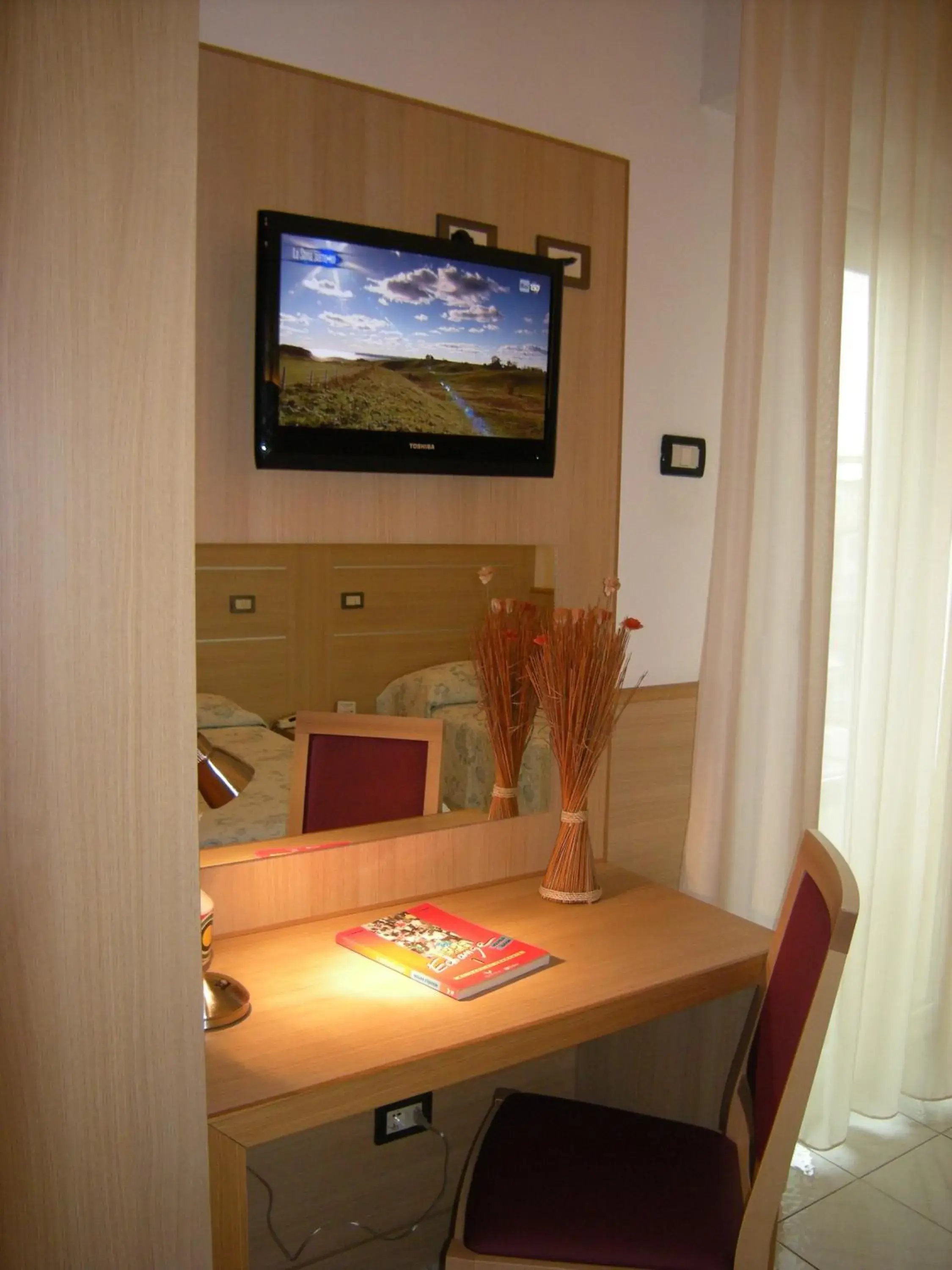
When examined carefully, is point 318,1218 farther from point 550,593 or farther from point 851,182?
point 851,182

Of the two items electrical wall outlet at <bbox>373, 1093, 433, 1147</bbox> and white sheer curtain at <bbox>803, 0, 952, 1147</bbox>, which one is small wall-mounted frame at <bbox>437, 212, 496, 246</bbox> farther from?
electrical wall outlet at <bbox>373, 1093, 433, 1147</bbox>

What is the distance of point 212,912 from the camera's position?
164 centimetres

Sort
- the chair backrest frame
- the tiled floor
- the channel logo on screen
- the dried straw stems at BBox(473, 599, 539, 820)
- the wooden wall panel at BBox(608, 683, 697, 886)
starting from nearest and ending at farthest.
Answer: the chair backrest frame, the channel logo on screen, the dried straw stems at BBox(473, 599, 539, 820), the tiled floor, the wooden wall panel at BBox(608, 683, 697, 886)

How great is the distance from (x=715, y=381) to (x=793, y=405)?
0.85ft

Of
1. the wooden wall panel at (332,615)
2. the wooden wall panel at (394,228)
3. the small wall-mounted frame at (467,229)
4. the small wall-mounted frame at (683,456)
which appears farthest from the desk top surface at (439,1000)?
the small wall-mounted frame at (467,229)

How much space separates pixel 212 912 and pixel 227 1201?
0.42 metres

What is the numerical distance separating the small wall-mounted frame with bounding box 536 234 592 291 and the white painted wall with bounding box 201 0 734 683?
0.50ft

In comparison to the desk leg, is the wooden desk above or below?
above

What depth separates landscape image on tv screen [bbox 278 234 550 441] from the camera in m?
1.83

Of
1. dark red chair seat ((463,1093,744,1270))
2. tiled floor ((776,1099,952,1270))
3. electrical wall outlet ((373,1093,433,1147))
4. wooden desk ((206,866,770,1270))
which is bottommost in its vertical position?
tiled floor ((776,1099,952,1270))

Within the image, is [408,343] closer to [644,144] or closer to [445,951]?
[644,144]

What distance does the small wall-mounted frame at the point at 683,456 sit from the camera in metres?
2.46

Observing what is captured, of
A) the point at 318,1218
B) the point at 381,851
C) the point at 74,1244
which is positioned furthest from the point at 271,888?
the point at 74,1244

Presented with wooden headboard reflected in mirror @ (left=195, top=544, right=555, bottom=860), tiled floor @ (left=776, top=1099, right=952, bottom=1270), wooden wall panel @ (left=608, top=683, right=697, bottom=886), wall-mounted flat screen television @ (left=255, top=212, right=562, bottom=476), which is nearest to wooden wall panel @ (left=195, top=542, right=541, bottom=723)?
wooden headboard reflected in mirror @ (left=195, top=544, right=555, bottom=860)
